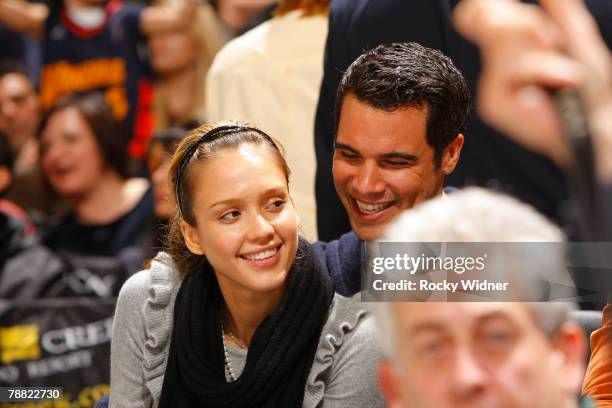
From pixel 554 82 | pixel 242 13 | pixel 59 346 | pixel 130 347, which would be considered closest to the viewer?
pixel 554 82

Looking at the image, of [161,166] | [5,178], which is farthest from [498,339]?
[5,178]

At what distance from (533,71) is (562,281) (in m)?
0.32

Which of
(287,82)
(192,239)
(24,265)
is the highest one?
(287,82)

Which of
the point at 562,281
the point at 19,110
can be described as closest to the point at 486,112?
the point at 562,281

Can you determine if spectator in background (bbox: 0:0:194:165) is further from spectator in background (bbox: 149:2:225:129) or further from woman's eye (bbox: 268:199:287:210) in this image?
woman's eye (bbox: 268:199:287:210)

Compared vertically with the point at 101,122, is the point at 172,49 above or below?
above

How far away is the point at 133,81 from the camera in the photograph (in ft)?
8.72

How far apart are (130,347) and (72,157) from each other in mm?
1188

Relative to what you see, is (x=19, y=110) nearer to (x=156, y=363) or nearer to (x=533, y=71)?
(x=156, y=363)

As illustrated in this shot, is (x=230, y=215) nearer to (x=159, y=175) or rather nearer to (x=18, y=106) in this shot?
(x=159, y=175)

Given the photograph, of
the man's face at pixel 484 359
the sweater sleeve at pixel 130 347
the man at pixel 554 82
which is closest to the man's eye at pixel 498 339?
the man's face at pixel 484 359

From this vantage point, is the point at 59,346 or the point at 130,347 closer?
the point at 130,347

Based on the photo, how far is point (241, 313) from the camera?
162 centimetres

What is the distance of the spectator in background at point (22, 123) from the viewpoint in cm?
269
